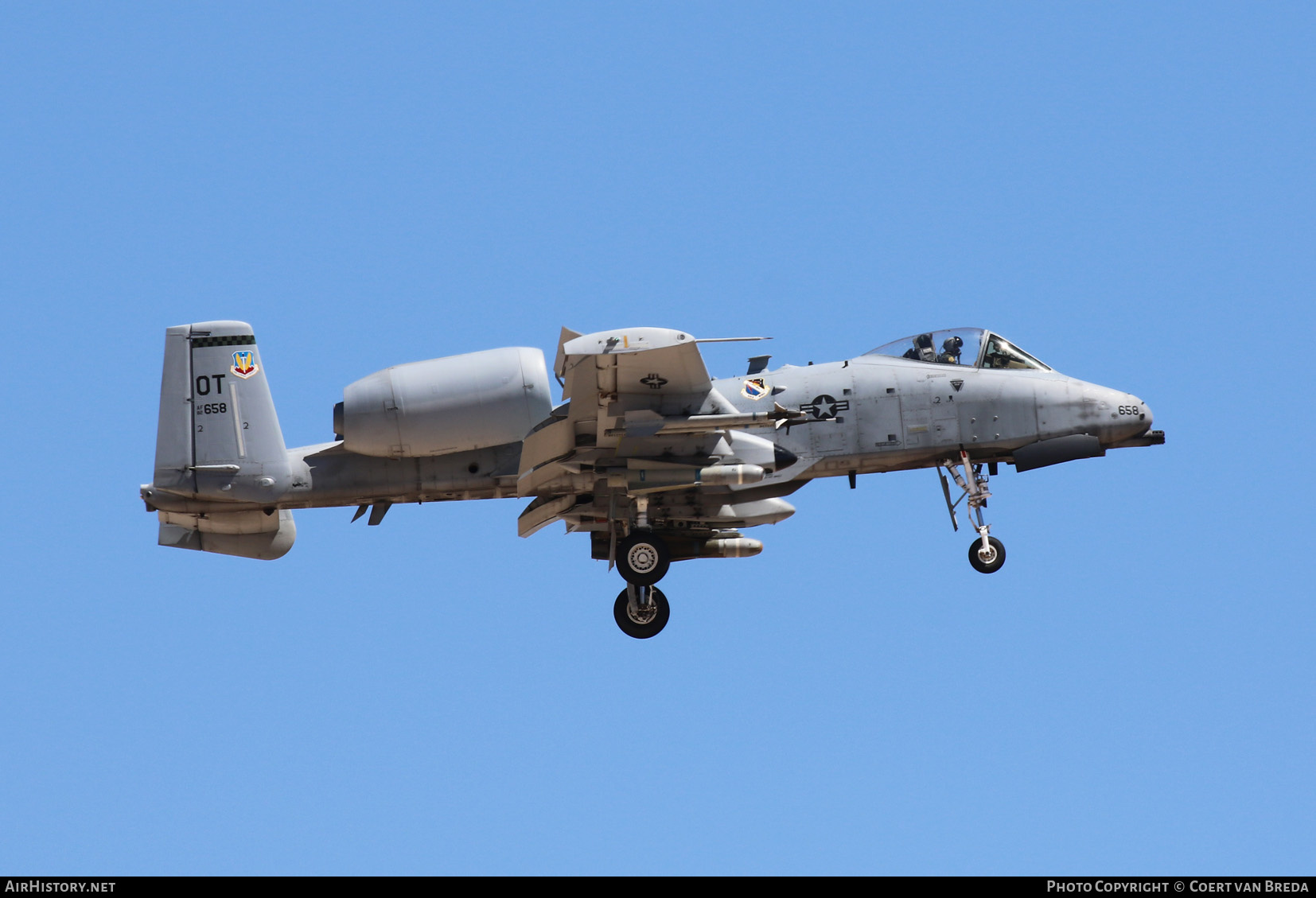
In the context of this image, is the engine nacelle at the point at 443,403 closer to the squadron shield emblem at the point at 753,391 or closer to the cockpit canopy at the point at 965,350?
the squadron shield emblem at the point at 753,391

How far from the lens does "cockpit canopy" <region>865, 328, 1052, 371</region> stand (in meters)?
22.6

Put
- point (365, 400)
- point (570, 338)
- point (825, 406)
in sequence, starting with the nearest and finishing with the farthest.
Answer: point (570, 338) < point (365, 400) < point (825, 406)

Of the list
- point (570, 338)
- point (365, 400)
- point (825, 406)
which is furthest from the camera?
point (825, 406)

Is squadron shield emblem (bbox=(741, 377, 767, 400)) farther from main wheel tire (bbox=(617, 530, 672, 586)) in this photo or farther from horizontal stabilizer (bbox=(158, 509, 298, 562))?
horizontal stabilizer (bbox=(158, 509, 298, 562))

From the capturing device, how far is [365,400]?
2075 cm

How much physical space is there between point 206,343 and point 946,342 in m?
10.3

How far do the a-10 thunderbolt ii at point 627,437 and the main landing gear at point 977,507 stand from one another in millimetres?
25

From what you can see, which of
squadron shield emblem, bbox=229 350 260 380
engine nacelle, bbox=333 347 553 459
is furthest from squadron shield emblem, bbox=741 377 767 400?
squadron shield emblem, bbox=229 350 260 380

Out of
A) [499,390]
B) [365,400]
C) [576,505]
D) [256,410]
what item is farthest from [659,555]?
[256,410]

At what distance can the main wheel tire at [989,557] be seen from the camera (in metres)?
22.2

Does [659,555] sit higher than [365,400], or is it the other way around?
[365,400]

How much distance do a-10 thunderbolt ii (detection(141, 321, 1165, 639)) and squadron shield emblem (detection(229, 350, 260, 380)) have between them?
2 cm

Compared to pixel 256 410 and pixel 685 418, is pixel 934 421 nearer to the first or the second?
pixel 685 418

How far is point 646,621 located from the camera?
2228 centimetres
